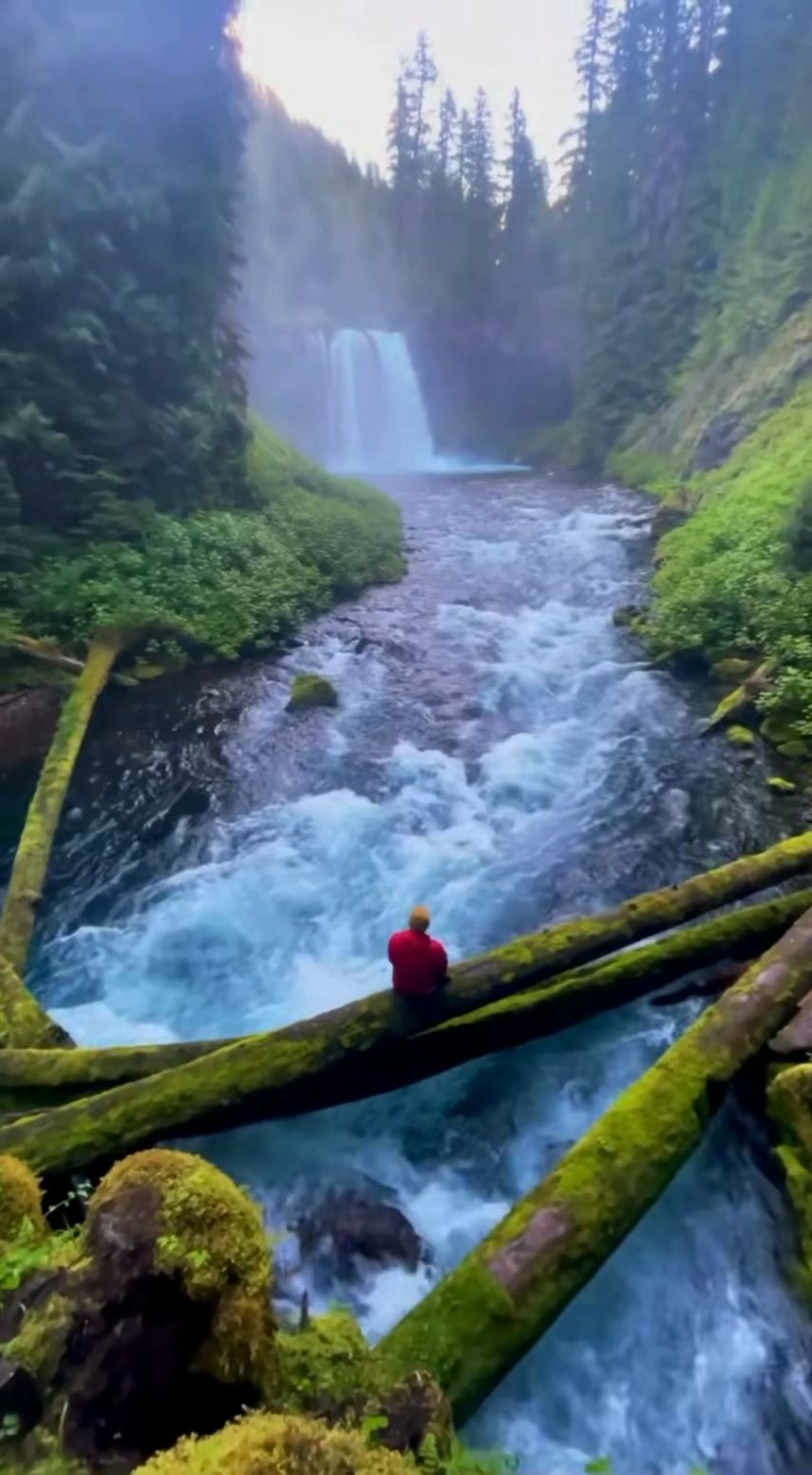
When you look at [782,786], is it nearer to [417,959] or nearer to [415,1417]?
[417,959]

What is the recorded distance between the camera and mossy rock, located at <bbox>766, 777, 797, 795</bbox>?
11797mm

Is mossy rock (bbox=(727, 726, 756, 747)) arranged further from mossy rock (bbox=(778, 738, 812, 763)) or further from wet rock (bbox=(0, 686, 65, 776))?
wet rock (bbox=(0, 686, 65, 776))

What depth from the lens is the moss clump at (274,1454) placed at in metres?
2.58

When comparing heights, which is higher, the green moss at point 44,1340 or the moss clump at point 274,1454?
the moss clump at point 274,1454

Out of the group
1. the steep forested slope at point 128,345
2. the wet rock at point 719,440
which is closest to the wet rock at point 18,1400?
the steep forested slope at point 128,345

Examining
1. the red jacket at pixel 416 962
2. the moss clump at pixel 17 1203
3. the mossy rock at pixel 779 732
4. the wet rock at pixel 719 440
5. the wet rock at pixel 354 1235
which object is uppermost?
the wet rock at pixel 719 440

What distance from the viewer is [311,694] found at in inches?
613

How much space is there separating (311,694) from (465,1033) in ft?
30.9

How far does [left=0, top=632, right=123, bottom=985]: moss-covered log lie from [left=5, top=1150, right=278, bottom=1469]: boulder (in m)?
3.71

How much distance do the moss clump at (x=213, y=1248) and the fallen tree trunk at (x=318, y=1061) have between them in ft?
6.87

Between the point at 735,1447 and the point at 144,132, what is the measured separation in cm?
2310

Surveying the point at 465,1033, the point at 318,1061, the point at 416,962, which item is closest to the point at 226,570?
the point at 416,962

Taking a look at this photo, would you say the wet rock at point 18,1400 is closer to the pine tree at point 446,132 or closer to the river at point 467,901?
the river at point 467,901

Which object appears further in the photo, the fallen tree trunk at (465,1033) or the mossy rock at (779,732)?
the mossy rock at (779,732)
